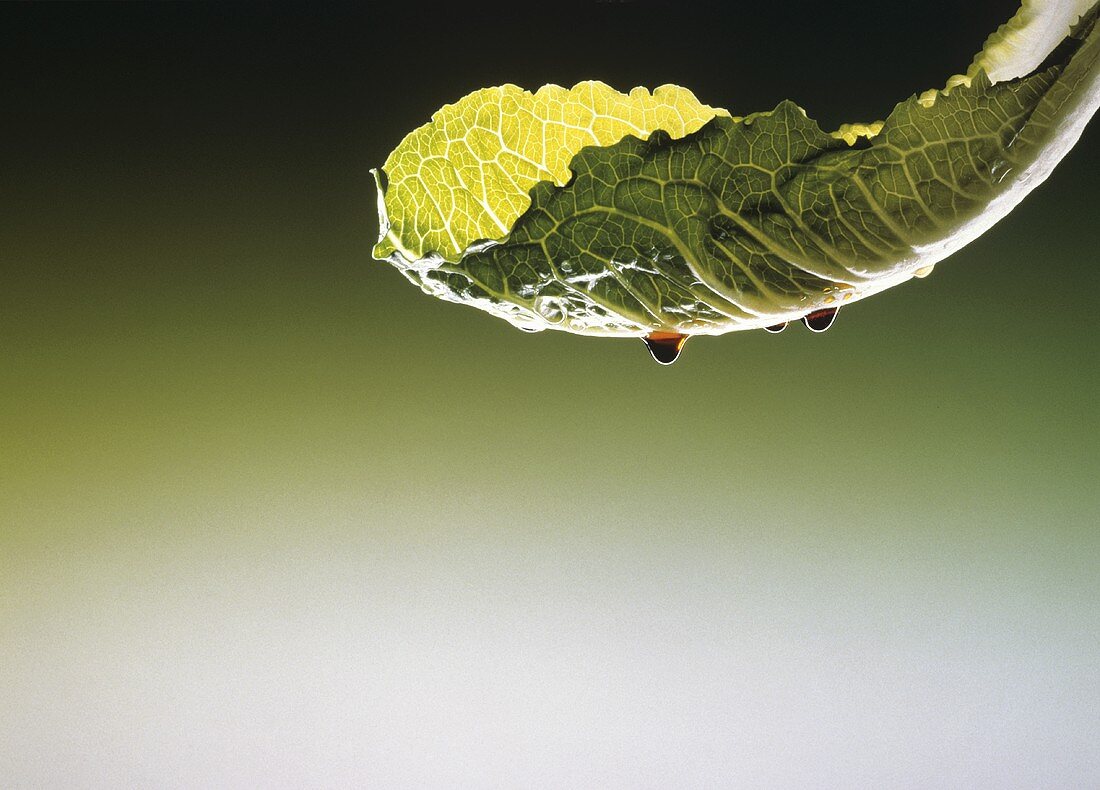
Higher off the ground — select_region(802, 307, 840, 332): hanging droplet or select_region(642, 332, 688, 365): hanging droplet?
select_region(802, 307, 840, 332): hanging droplet

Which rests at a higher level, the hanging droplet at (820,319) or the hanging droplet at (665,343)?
the hanging droplet at (820,319)

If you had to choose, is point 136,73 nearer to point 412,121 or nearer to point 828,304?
point 412,121

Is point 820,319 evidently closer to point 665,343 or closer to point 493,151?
point 665,343

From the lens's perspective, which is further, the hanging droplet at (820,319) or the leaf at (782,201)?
the hanging droplet at (820,319)

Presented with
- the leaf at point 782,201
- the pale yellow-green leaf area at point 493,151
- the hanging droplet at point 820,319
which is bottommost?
the leaf at point 782,201

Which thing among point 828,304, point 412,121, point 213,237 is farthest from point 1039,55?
point 213,237
